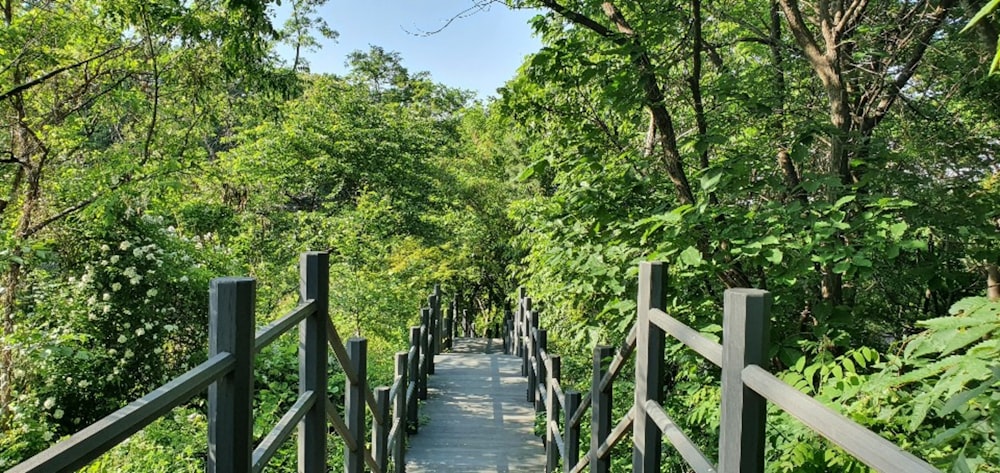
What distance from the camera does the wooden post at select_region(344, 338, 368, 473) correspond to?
2508 mm

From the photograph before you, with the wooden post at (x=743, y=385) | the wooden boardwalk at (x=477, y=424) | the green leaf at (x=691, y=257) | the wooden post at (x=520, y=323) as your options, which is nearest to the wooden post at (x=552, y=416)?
the wooden boardwalk at (x=477, y=424)

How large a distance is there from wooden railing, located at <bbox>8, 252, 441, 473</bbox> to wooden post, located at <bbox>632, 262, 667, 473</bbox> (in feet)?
3.47

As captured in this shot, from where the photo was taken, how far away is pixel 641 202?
136 inches

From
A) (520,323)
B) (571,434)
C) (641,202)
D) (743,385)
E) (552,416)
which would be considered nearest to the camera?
(743,385)

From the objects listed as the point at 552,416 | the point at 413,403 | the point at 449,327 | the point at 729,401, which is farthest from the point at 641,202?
the point at 449,327

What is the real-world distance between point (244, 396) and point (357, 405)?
143cm

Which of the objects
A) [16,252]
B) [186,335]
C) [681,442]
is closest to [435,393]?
[186,335]

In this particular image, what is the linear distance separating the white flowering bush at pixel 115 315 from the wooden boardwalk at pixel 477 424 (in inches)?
102

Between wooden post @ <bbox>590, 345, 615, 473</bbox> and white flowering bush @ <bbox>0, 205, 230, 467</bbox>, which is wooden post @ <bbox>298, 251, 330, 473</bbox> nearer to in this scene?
wooden post @ <bbox>590, 345, 615, 473</bbox>

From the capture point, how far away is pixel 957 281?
273cm

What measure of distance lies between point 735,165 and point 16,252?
17.0ft

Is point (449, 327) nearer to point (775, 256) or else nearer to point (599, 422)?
point (599, 422)

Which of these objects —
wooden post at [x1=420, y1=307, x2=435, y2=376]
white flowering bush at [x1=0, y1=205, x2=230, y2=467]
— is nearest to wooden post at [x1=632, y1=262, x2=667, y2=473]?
wooden post at [x1=420, y1=307, x2=435, y2=376]

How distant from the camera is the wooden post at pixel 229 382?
120 cm
